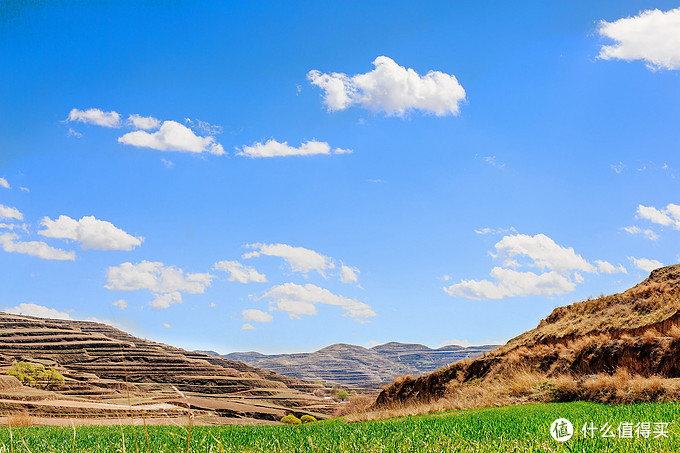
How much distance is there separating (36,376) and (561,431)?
A: 103m

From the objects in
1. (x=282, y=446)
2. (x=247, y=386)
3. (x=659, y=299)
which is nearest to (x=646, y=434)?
(x=282, y=446)

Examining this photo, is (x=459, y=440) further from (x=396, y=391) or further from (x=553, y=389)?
(x=396, y=391)

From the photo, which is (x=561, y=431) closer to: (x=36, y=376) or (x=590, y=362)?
(x=590, y=362)

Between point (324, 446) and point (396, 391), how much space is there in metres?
26.5

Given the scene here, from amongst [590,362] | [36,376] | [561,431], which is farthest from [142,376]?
[561,431]

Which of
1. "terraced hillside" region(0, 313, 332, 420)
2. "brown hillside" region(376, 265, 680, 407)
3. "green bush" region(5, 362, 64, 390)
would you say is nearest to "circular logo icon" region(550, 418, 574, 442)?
"brown hillside" region(376, 265, 680, 407)

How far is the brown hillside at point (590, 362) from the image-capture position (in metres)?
13.4

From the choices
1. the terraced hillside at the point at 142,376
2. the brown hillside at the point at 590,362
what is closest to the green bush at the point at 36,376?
the terraced hillside at the point at 142,376

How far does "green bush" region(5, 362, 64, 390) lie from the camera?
8511cm

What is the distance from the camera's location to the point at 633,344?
614 inches

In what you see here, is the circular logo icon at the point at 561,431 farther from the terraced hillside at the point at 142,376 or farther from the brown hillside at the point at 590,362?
the terraced hillside at the point at 142,376

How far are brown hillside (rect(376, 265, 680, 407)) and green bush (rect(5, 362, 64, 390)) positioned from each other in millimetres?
78149

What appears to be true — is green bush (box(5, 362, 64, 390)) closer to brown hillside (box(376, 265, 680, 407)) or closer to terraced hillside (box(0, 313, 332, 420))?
terraced hillside (box(0, 313, 332, 420))

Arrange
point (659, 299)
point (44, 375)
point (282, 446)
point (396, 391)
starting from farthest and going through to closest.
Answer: point (44, 375) < point (396, 391) < point (659, 299) < point (282, 446)
